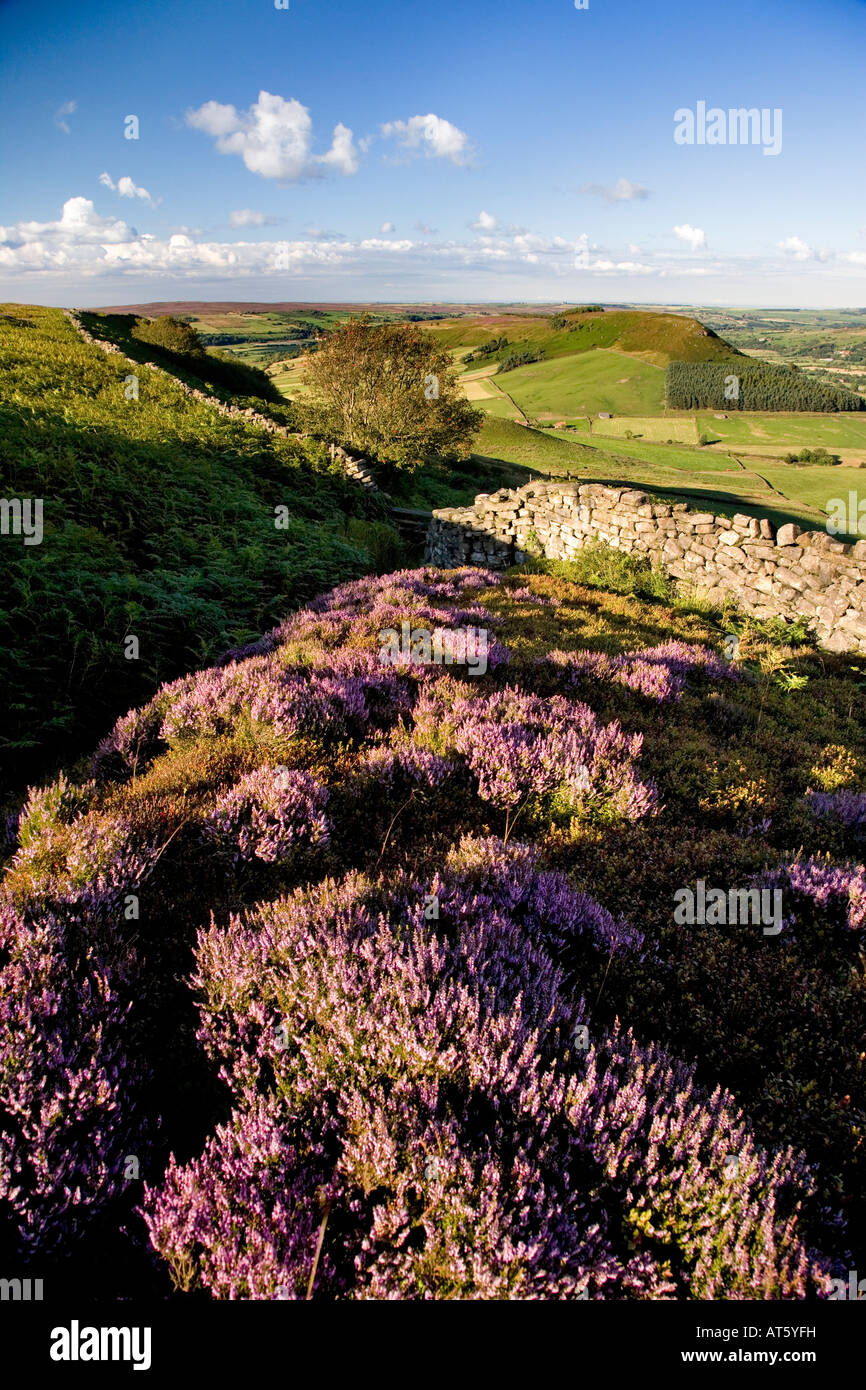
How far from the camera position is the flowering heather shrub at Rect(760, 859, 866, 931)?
3680 millimetres

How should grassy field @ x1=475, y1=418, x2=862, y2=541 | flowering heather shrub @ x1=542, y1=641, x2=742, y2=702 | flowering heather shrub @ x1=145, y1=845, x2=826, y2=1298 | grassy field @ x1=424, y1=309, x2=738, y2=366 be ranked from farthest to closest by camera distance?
1. grassy field @ x1=424, y1=309, x2=738, y2=366
2. grassy field @ x1=475, y1=418, x2=862, y2=541
3. flowering heather shrub @ x1=542, y1=641, x2=742, y2=702
4. flowering heather shrub @ x1=145, y1=845, x2=826, y2=1298

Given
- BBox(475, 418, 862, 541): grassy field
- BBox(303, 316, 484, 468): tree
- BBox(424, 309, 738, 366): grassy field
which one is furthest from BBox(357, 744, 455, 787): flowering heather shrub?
BBox(424, 309, 738, 366): grassy field

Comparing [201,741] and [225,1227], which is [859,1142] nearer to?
[225,1227]

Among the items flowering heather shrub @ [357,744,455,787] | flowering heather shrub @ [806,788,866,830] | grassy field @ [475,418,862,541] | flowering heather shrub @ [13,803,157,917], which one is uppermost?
grassy field @ [475,418,862,541]

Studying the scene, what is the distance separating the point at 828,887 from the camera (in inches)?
149

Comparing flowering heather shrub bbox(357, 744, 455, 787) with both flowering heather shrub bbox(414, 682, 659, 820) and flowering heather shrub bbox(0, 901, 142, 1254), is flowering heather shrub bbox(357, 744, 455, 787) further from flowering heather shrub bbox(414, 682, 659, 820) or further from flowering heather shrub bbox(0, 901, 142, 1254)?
flowering heather shrub bbox(0, 901, 142, 1254)

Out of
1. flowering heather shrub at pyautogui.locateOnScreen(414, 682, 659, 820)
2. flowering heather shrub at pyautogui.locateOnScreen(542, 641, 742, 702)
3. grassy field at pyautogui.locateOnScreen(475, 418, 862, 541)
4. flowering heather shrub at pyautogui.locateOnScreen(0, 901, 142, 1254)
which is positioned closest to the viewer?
flowering heather shrub at pyautogui.locateOnScreen(0, 901, 142, 1254)

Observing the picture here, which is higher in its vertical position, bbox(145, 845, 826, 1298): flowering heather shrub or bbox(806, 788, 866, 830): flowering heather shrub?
bbox(806, 788, 866, 830): flowering heather shrub

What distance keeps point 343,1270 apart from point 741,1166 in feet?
4.94

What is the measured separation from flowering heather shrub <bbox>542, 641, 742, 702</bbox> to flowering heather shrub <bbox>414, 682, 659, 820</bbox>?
130 cm

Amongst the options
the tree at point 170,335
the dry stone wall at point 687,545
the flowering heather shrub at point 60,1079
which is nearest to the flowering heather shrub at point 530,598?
the dry stone wall at point 687,545

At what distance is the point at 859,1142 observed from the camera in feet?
8.17

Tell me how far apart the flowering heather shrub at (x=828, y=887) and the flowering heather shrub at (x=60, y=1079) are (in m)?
3.83
